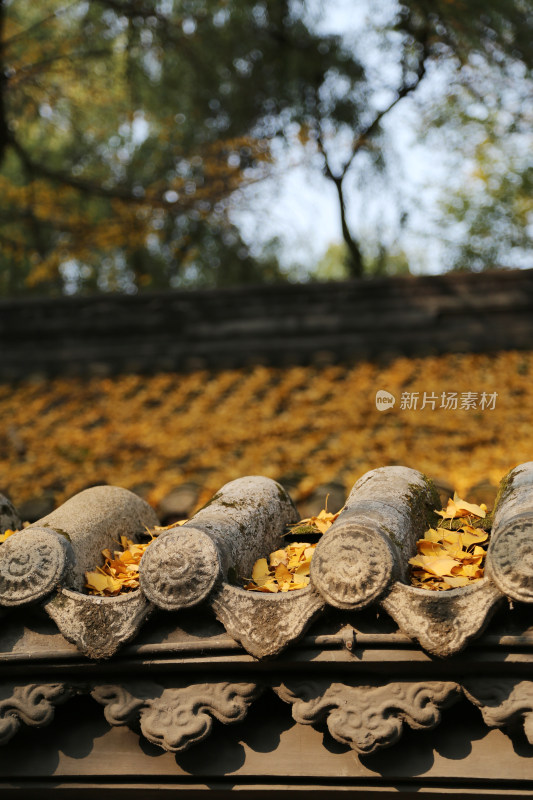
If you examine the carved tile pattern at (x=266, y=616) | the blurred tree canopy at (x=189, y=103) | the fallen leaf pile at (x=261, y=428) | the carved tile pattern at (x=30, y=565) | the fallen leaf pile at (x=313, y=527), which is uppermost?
the blurred tree canopy at (x=189, y=103)

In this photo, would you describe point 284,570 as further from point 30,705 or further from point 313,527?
point 30,705

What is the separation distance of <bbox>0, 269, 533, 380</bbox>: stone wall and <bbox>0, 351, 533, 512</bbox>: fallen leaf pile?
263 mm

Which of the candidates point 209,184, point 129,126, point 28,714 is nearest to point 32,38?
point 209,184

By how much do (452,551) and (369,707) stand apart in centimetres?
51

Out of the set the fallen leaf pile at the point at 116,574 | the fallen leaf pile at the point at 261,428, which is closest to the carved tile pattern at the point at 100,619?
the fallen leaf pile at the point at 116,574

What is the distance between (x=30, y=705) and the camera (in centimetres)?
191

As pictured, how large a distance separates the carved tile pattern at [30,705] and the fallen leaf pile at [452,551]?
890 mm

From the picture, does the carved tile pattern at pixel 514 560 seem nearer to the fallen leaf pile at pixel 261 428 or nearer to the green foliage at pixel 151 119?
the fallen leaf pile at pixel 261 428

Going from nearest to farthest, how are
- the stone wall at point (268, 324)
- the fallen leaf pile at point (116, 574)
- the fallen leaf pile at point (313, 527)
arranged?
the fallen leaf pile at point (116, 574) → the fallen leaf pile at point (313, 527) → the stone wall at point (268, 324)

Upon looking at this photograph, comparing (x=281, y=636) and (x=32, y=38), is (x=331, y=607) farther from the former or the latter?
(x=32, y=38)

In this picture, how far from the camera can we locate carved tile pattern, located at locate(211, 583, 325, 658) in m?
1.72

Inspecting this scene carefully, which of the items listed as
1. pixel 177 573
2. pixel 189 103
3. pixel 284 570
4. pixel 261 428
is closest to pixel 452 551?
pixel 284 570

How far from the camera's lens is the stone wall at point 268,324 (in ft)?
23.7

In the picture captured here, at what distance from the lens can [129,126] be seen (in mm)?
17672
